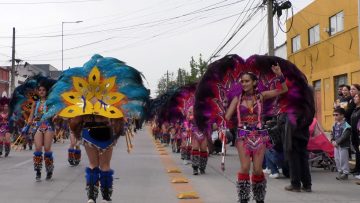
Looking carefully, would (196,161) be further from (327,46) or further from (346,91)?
(327,46)

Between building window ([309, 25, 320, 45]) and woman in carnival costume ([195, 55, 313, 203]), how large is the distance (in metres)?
22.2

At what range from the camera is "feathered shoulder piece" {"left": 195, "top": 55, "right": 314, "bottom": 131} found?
7023mm

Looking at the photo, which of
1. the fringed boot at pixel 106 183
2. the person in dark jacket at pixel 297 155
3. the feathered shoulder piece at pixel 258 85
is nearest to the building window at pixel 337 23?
the person in dark jacket at pixel 297 155

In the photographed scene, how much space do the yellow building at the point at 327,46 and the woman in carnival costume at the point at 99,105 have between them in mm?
15366

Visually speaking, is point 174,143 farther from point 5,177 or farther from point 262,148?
point 262,148

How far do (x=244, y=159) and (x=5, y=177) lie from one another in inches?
248

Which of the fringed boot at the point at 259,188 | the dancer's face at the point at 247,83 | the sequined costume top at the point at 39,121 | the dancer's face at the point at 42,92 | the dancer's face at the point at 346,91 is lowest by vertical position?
the fringed boot at the point at 259,188

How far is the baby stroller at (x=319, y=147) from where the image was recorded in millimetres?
11531

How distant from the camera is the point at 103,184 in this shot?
7.04m

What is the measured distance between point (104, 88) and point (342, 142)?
525 centimetres

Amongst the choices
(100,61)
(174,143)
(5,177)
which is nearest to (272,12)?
(174,143)

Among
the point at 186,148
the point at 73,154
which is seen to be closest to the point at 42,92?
the point at 73,154

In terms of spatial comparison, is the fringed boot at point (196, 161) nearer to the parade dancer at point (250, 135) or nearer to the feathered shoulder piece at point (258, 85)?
the feathered shoulder piece at point (258, 85)

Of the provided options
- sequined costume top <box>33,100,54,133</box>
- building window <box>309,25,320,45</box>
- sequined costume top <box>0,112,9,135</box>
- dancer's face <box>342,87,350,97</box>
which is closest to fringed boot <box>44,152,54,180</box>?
sequined costume top <box>33,100,54,133</box>
